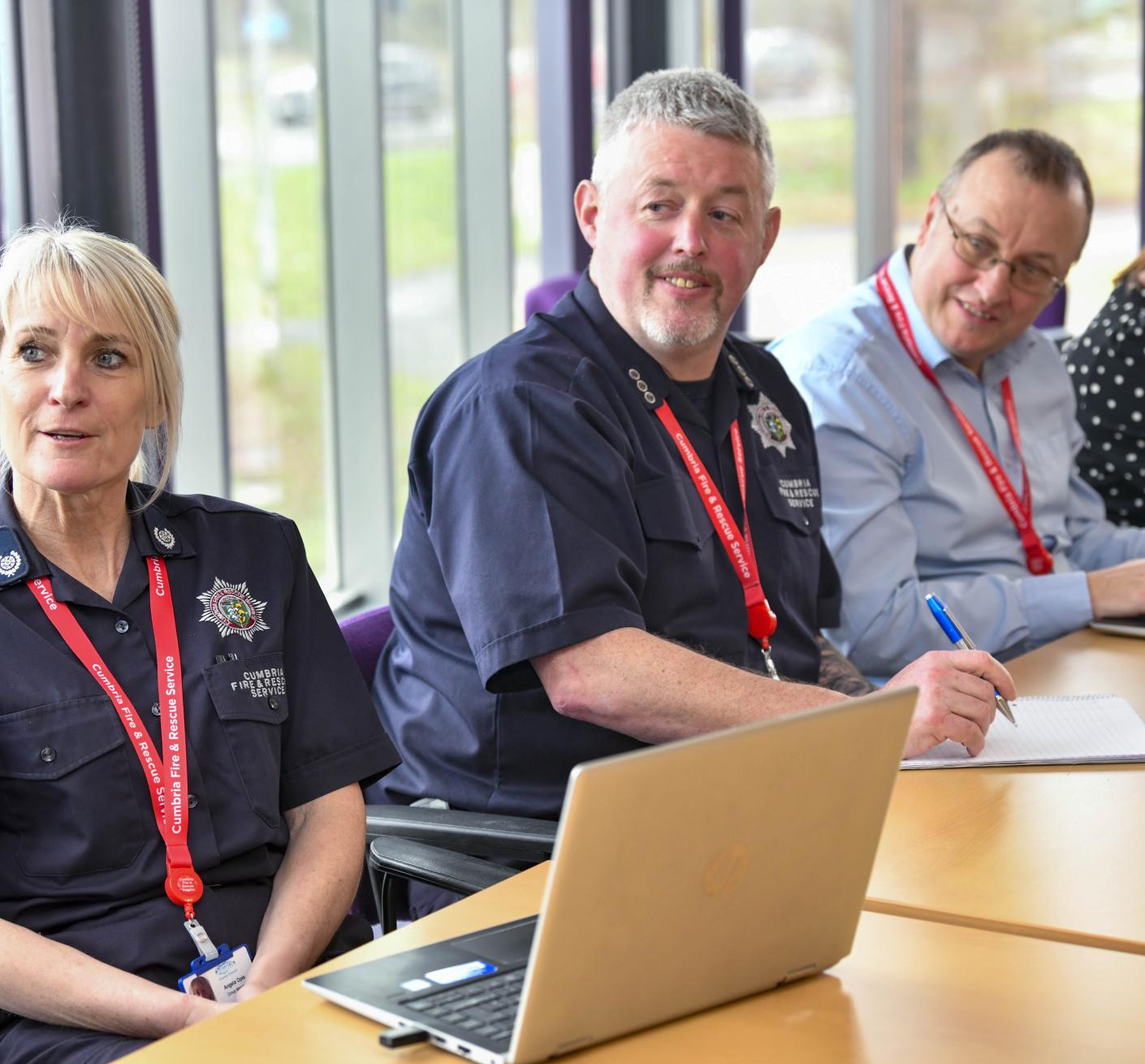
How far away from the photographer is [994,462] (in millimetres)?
2713

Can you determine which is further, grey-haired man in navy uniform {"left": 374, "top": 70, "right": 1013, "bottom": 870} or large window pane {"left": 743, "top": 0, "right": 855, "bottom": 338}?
large window pane {"left": 743, "top": 0, "right": 855, "bottom": 338}

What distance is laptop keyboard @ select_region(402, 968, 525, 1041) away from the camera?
1.02m

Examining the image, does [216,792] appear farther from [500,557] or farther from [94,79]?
[94,79]

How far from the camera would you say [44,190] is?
8.29 ft

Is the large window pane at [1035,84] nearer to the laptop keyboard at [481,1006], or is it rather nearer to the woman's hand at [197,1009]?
the woman's hand at [197,1009]

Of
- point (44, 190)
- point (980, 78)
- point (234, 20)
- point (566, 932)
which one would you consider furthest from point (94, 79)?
point (980, 78)

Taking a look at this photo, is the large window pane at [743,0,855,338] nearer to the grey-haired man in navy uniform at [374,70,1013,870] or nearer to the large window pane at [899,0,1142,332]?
the large window pane at [899,0,1142,332]

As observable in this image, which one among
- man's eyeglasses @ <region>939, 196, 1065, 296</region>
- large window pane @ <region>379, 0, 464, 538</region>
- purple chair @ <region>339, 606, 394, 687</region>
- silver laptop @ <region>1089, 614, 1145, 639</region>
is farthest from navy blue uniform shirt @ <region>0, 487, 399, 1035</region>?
large window pane @ <region>379, 0, 464, 538</region>

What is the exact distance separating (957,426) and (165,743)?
66.3 inches

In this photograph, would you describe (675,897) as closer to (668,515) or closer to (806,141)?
(668,515)

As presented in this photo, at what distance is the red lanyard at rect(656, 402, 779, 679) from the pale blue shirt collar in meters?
0.84

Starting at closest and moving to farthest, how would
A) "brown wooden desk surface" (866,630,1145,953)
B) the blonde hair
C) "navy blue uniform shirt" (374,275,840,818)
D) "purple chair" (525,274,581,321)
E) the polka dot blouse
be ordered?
"brown wooden desk surface" (866,630,1145,953)
the blonde hair
"navy blue uniform shirt" (374,275,840,818)
"purple chair" (525,274,581,321)
the polka dot blouse

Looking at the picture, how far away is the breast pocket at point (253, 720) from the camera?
158 centimetres

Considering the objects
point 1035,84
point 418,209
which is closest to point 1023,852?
point 418,209
